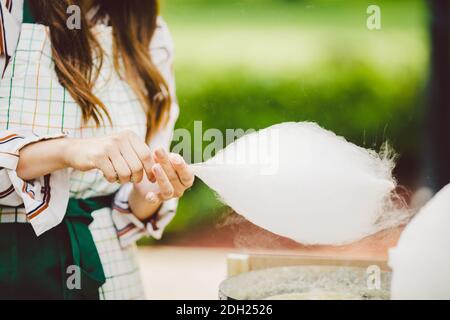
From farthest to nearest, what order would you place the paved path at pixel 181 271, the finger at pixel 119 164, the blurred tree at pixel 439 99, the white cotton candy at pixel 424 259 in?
the paved path at pixel 181 271
the blurred tree at pixel 439 99
the finger at pixel 119 164
the white cotton candy at pixel 424 259

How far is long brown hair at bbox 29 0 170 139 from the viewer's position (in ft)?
3.87

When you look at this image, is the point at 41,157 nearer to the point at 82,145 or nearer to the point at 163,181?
the point at 82,145

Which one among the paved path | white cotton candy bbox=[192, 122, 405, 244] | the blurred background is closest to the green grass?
the blurred background

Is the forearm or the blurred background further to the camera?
the blurred background

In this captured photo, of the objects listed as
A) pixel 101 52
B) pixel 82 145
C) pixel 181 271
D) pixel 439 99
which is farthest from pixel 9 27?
pixel 181 271

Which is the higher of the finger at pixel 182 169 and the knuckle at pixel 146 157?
the knuckle at pixel 146 157

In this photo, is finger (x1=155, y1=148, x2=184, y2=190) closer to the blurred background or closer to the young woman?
→ the young woman

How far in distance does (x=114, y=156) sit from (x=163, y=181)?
0.11 m

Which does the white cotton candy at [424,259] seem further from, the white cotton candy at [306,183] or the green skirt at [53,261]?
the green skirt at [53,261]

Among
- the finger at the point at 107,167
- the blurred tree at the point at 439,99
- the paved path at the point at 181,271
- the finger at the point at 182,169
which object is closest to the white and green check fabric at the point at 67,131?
the finger at the point at 107,167

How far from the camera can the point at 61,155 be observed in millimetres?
1034

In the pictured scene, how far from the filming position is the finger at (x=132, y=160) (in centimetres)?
99

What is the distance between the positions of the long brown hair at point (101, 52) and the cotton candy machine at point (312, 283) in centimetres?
47

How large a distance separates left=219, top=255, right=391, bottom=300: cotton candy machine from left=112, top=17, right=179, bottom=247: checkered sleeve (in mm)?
289
